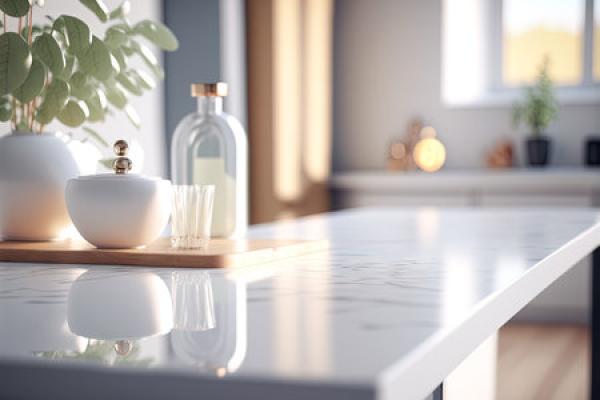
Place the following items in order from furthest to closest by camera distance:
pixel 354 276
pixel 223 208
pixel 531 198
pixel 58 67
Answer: pixel 531 198, pixel 223 208, pixel 58 67, pixel 354 276

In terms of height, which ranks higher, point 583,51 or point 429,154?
point 583,51

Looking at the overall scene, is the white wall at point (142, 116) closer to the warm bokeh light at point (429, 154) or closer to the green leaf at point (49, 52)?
the green leaf at point (49, 52)

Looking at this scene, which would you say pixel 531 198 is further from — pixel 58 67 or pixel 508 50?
pixel 58 67

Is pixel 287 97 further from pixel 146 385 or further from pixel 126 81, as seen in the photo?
pixel 146 385

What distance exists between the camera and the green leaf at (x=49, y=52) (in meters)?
1.22

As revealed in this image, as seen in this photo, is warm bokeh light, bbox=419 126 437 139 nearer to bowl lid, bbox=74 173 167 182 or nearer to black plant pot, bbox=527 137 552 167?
black plant pot, bbox=527 137 552 167

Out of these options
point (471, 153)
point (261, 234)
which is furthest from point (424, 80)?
point (261, 234)

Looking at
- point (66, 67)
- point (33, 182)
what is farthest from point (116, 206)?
point (66, 67)

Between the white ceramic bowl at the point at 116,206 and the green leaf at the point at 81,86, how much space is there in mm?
211

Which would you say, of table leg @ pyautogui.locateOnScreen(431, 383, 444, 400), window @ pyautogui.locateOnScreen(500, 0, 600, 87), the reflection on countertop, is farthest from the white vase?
window @ pyautogui.locateOnScreen(500, 0, 600, 87)

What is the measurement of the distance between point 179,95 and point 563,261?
8.36 ft

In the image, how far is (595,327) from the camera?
2.25 metres

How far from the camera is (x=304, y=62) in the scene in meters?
4.49

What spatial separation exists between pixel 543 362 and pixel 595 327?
1.30 m
